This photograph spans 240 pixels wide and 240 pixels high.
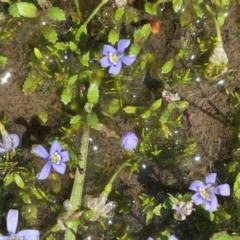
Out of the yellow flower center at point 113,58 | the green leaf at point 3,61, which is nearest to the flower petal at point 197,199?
the yellow flower center at point 113,58

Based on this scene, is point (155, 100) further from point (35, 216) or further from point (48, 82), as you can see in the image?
point (35, 216)

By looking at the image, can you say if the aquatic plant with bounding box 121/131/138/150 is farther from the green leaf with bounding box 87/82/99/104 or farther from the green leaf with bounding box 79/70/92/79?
the green leaf with bounding box 79/70/92/79

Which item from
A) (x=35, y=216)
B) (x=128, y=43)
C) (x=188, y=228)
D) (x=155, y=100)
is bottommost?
(x=188, y=228)

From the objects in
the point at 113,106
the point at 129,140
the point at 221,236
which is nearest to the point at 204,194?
the point at 221,236

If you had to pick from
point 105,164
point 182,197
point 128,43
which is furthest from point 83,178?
point 128,43

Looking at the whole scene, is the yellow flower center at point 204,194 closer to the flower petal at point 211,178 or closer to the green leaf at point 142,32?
the flower petal at point 211,178
